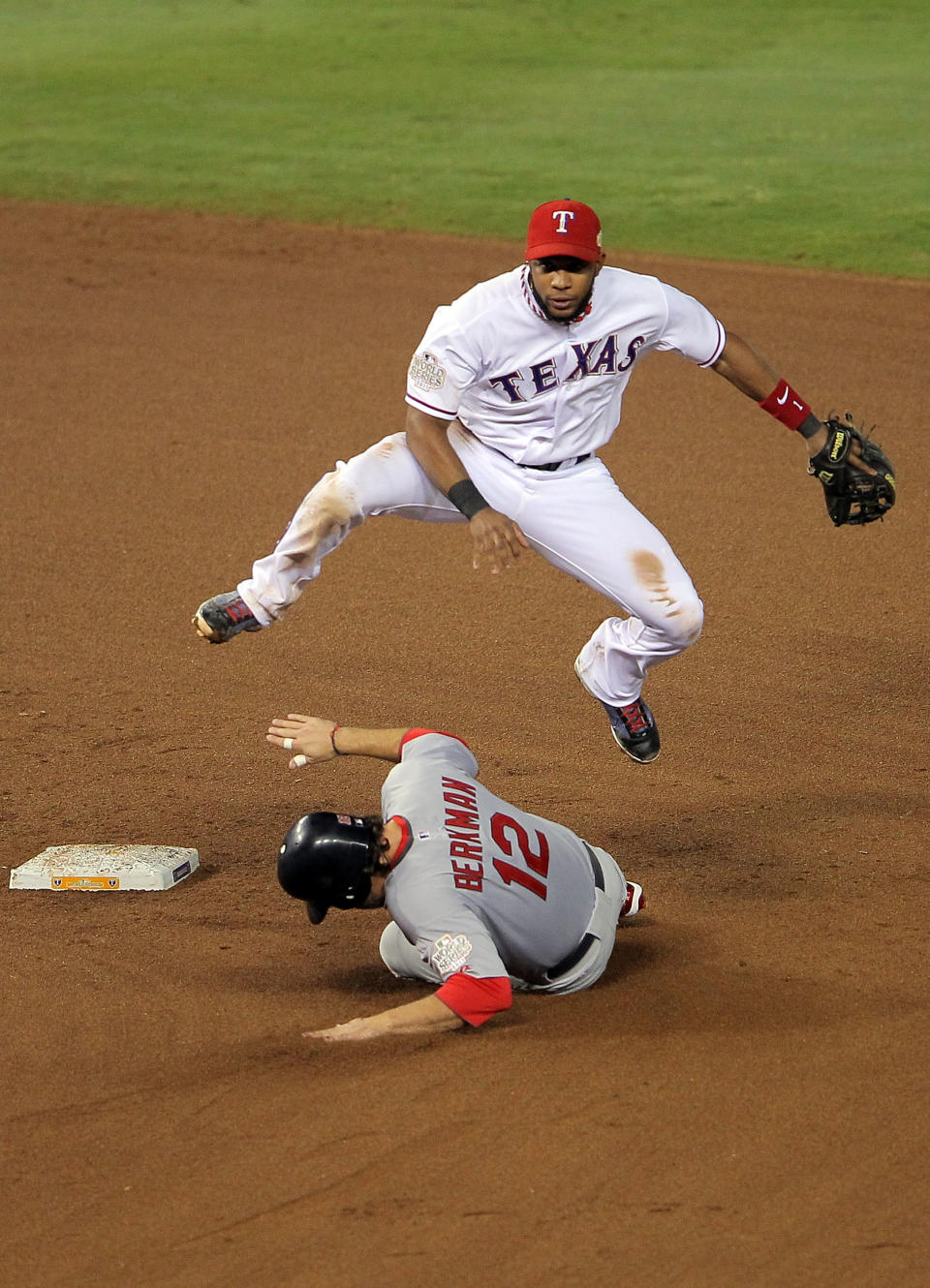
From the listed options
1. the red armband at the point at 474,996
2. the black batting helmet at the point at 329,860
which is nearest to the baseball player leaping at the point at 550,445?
the black batting helmet at the point at 329,860

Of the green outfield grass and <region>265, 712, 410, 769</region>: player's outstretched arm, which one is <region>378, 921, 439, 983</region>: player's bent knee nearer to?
<region>265, 712, 410, 769</region>: player's outstretched arm

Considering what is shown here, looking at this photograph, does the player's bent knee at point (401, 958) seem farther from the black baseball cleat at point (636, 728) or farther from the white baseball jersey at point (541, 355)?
the white baseball jersey at point (541, 355)

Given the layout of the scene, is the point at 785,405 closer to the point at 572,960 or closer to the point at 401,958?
the point at 572,960

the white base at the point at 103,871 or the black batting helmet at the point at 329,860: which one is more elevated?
the black batting helmet at the point at 329,860

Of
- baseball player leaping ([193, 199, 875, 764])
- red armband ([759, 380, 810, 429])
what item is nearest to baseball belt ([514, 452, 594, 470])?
baseball player leaping ([193, 199, 875, 764])

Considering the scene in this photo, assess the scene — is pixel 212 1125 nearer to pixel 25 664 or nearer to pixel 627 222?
pixel 25 664

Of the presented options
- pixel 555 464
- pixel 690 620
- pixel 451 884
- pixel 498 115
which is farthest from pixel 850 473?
pixel 498 115

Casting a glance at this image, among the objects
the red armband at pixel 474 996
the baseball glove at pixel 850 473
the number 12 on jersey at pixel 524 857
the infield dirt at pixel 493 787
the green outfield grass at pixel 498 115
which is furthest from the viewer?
the green outfield grass at pixel 498 115
